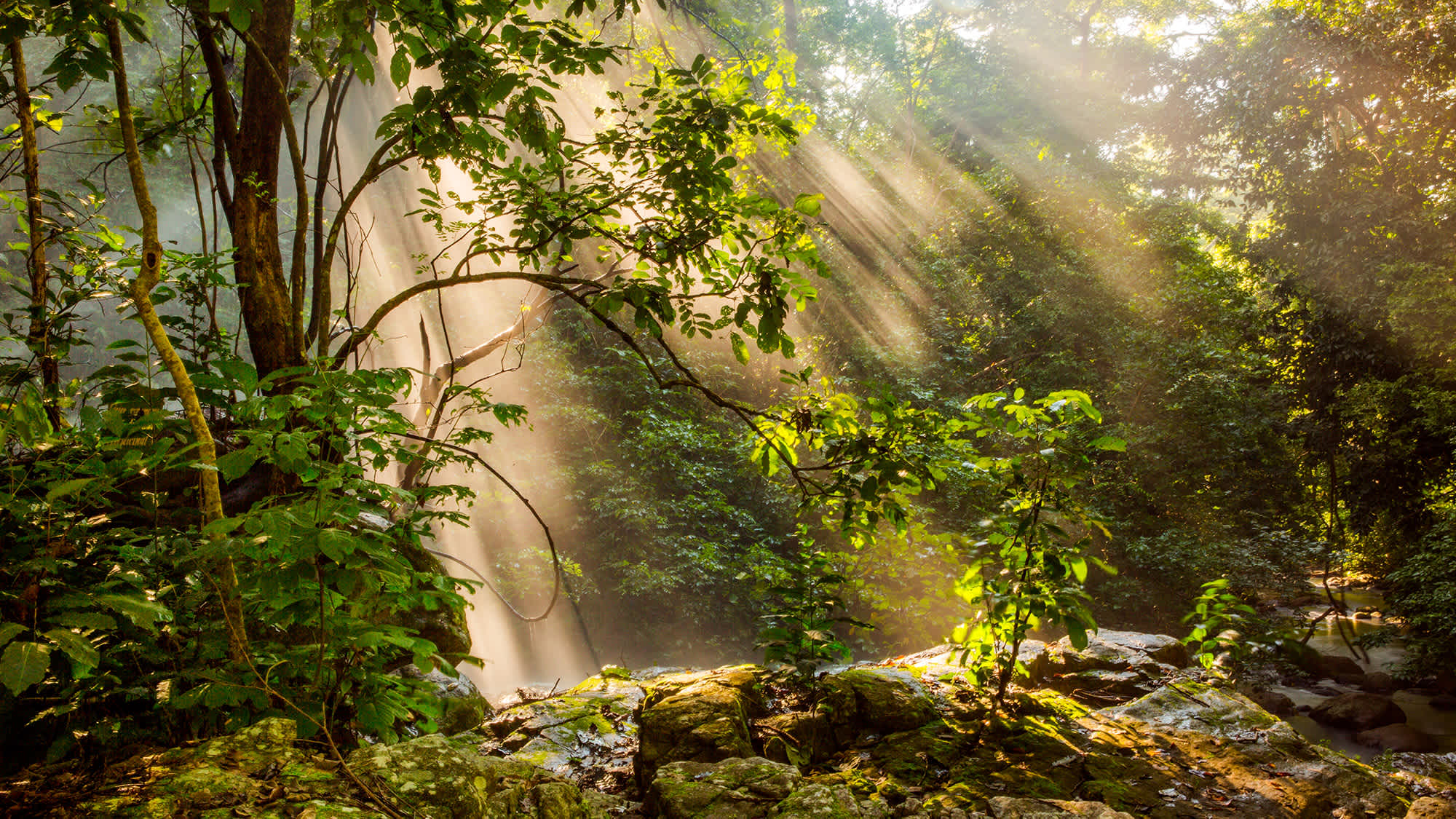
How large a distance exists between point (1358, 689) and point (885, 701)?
10.7 meters

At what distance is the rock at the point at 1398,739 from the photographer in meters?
7.49

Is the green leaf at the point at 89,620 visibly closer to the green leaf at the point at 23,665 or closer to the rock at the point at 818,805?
the green leaf at the point at 23,665

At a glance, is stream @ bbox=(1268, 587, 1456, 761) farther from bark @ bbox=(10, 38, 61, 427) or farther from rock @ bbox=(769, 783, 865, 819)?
bark @ bbox=(10, 38, 61, 427)

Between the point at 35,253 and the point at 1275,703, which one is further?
the point at 1275,703

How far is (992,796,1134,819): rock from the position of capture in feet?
7.11

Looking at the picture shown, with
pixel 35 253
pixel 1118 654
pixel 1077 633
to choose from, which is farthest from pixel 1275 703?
pixel 35 253

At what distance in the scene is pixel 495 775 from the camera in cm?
198

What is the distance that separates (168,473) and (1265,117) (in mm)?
17358

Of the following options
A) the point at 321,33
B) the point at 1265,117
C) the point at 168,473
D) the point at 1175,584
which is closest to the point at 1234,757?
the point at 168,473

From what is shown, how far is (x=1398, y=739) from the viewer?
7602 mm

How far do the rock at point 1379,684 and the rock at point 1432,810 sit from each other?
9159 mm

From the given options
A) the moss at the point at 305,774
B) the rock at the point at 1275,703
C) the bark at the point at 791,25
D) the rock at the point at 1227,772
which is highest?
the bark at the point at 791,25

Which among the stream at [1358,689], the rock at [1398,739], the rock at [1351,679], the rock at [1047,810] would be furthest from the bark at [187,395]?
the rock at [1351,679]

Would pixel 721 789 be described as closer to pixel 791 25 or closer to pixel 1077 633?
pixel 1077 633
